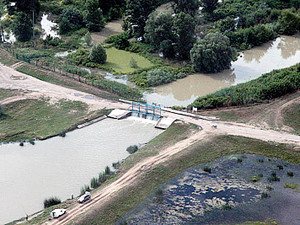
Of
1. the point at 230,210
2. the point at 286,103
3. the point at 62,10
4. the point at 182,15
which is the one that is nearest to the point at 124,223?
the point at 230,210

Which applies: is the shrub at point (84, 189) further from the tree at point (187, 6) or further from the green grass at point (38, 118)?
the tree at point (187, 6)

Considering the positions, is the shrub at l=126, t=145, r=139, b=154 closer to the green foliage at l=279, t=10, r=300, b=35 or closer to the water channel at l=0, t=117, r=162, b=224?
the water channel at l=0, t=117, r=162, b=224

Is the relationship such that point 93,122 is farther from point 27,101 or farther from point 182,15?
point 182,15

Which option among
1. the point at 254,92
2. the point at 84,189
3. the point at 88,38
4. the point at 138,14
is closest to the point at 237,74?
the point at 254,92

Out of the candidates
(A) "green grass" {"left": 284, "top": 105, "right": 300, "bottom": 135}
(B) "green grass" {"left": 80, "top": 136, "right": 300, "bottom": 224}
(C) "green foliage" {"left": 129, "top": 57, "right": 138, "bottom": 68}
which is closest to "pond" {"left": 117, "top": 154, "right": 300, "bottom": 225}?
(B) "green grass" {"left": 80, "top": 136, "right": 300, "bottom": 224}

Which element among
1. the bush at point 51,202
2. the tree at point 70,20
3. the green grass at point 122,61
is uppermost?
the tree at point 70,20

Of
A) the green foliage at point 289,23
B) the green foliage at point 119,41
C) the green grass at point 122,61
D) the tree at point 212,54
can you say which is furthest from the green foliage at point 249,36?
the green foliage at point 119,41

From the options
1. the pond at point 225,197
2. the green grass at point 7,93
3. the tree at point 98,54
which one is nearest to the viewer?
the pond at point 225,197

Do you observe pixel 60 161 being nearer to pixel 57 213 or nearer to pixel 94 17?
pixel 57 213
